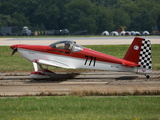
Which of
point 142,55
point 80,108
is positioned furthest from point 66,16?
point 80,108

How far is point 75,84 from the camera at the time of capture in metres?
13.5

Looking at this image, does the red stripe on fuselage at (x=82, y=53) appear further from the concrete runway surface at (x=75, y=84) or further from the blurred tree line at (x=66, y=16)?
the blurred tree line at (x=66, y=16)

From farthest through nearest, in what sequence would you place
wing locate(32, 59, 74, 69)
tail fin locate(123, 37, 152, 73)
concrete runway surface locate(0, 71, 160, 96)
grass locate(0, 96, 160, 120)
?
wing locate(32, 59, 74, 69), tail fin locate(123, 37, 152, 73), concrete runway surface locate(0, 71, 160, 96), grass locate(0, 96, 160, 120)

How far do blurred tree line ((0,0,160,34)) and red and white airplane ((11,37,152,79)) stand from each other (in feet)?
287

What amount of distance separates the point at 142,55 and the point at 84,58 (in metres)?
3.12

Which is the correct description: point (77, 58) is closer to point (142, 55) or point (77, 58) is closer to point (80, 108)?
point (142, 55)

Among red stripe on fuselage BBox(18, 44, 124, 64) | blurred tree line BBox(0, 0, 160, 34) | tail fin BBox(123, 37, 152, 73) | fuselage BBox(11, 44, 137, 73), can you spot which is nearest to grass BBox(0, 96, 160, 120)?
tail fin BBox(123, 37, 152, 73)

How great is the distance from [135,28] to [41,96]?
114711 millimetres

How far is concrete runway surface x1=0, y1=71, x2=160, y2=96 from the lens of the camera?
38.6ft

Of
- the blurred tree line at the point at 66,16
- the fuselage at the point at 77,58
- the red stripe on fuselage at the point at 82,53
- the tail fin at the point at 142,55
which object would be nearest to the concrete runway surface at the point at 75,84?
the tail fin at the point at 142,55

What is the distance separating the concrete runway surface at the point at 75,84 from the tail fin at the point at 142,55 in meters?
→ 0.65

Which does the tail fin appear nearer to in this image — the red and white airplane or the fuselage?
the red and white airplane

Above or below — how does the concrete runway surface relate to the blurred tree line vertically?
below

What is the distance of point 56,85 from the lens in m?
13.4
